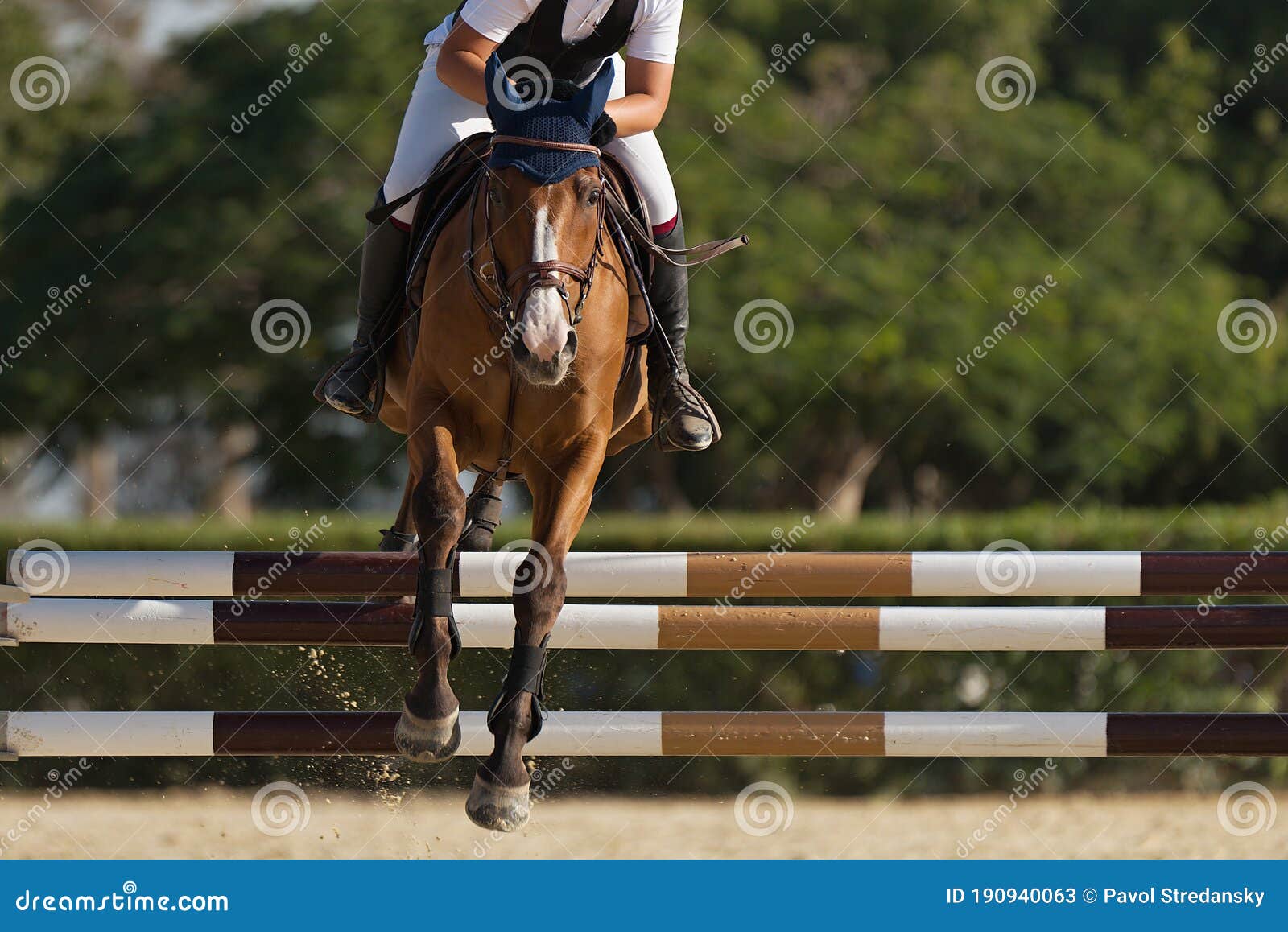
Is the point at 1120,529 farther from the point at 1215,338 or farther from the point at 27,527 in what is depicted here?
the point at 1215,338

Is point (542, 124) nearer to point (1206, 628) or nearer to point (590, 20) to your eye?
point (590, 20)

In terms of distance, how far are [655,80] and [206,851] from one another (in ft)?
14.1

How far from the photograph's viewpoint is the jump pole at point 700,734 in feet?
15.6

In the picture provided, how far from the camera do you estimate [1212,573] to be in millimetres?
4613

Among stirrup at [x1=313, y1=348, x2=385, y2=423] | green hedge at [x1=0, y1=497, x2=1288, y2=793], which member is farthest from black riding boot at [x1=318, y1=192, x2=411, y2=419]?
green hedge at [x1=0, y1=497, x2=1288, y2=793]

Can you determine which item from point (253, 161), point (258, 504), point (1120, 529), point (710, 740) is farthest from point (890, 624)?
point (258, 504)

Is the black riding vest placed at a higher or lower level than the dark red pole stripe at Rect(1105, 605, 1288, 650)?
higher

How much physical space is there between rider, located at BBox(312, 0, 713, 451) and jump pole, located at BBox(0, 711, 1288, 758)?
1012mm

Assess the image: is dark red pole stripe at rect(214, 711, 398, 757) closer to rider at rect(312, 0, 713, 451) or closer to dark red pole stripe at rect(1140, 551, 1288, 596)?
rider at rect(312, 0, 713, 451)

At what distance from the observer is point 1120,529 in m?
8.95

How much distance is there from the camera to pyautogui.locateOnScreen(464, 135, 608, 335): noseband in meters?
3.99

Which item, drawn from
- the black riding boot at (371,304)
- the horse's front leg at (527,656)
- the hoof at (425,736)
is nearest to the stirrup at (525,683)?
the horse's front leg at (527,656)

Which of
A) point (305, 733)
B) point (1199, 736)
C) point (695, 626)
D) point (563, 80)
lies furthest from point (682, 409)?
point (1199, 736)

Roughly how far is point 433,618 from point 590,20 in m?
1.82
